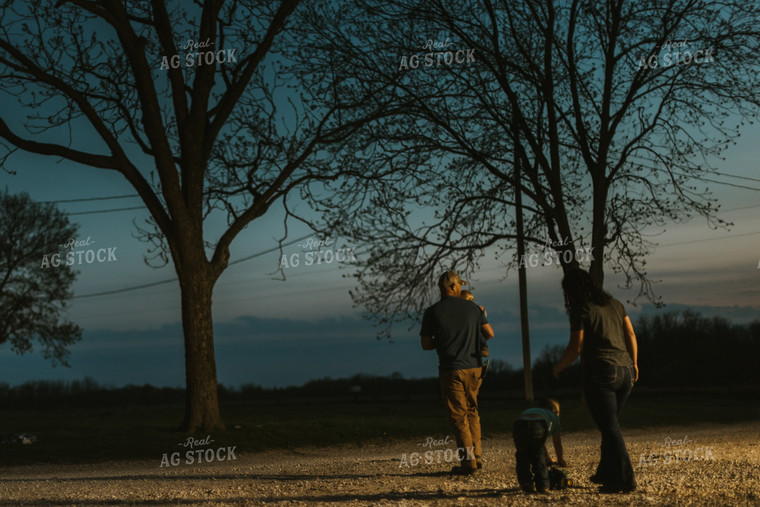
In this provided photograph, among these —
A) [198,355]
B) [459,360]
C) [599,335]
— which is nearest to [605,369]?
[599,335]

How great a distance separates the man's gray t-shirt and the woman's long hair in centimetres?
143

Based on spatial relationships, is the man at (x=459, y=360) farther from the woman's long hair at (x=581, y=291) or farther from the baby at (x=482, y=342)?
the woman's long hair at (x=581, y=291)

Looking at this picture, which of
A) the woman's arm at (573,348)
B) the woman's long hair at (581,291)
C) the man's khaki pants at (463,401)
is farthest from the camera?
the man's khaki pants at (463,401)

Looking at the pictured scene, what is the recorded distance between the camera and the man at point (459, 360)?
811 centimetres

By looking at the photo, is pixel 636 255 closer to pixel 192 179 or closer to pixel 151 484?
pixel 192 179

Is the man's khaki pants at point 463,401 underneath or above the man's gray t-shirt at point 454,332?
underneath

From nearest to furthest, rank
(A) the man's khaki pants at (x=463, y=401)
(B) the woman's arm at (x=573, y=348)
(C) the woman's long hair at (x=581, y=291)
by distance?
(B) the woman's arm at (x=573, y=348)
(C) the woman's long hair at (x=581, y=291)
(A) the man's khaki pants at (x=463, y=401)

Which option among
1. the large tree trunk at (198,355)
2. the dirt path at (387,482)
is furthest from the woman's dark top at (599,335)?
the large tree trunk at (198,355)

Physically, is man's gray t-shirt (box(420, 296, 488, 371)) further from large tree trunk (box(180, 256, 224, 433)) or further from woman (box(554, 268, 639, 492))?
large tree trunk (box(180, 256, 224, 433))

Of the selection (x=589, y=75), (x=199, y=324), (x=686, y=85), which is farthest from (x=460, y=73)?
(x=199, y=324)

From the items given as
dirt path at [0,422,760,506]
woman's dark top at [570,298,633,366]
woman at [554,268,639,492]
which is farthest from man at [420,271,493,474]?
woman's dark top at [570,298,633,366]

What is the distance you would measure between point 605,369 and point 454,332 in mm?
1865

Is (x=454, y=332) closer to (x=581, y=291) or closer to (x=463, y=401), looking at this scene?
(x=463, y=401)

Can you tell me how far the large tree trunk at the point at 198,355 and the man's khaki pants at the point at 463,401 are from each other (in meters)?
8.79
